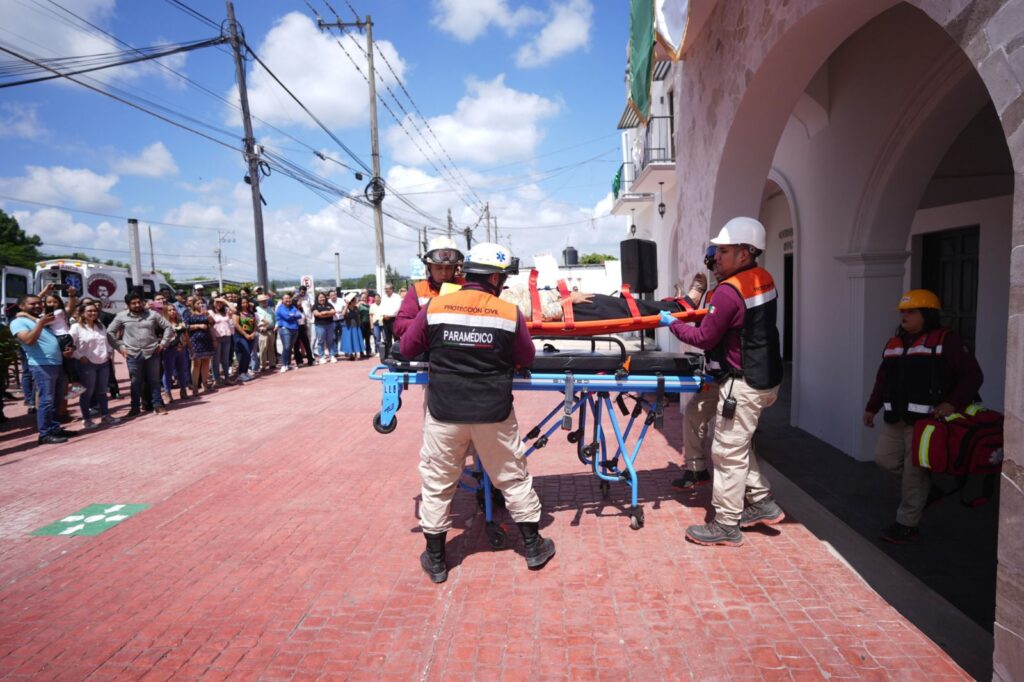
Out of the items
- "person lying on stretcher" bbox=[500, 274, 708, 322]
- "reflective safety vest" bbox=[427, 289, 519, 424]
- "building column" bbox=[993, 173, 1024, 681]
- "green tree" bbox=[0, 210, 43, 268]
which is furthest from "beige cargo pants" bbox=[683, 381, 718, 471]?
"green tree" bbox=[0, 210, 43, 268]

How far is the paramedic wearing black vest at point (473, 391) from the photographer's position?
11.4 ft

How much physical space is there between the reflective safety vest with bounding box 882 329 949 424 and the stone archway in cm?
66

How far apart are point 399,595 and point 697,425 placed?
9.12 ft

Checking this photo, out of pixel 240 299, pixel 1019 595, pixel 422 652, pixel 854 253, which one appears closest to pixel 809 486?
pixel 854 253

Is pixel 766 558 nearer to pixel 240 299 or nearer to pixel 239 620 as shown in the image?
pixel 239 620

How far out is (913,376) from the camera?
12.9 feet

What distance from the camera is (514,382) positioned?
407cm

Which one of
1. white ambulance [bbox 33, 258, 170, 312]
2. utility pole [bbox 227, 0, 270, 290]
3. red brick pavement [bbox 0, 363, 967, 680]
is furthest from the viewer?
white ambulance [bbox 33, 258, 170, 312]

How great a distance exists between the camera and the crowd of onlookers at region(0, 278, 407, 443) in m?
7.42

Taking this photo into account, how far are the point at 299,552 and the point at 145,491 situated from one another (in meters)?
2.48

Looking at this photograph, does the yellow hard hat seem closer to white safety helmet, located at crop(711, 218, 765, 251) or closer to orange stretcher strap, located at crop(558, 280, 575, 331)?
white safety helmet, located at crop(711, 218, 765, 251)

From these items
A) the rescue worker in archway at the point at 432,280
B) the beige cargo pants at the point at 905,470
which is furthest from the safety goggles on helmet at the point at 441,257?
the beige cargo pants at the point at 905,470

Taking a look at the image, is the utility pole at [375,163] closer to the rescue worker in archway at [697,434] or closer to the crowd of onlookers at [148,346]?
the crowd of onlookers at [148,346]

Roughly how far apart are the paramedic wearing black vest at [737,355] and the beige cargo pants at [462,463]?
51.0 inches
